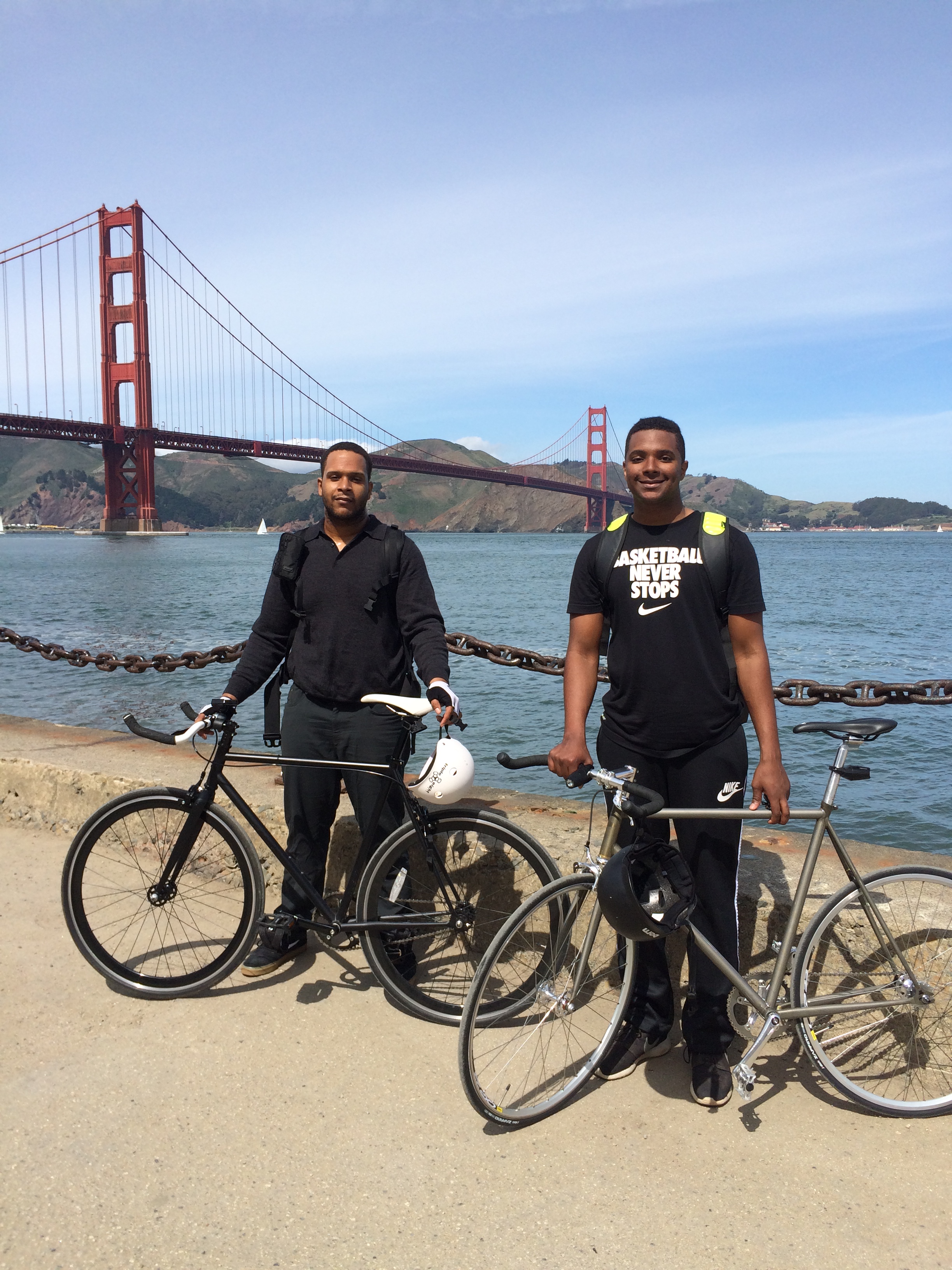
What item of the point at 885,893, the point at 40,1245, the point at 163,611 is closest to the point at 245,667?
the point at 40,1245

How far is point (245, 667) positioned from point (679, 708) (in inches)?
51.2

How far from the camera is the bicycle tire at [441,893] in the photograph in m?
2.60

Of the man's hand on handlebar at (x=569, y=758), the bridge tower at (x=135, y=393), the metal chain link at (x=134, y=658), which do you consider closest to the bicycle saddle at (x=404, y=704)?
the man's hand on handlebar at (x=569, y=758)

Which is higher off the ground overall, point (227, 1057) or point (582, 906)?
point (582, 906)

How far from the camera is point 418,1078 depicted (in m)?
2.31

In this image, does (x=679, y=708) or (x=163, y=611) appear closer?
(x=679, y=708)

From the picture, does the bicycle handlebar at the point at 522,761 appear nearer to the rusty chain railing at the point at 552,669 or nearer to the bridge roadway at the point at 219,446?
the rusty chain railing at the point at 552,669

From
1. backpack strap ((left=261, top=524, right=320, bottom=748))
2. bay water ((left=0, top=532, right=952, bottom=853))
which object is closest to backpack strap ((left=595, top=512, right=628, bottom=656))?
backpack strap ((left=261, top=524, right=320, bottom=748))

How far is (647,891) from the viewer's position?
6.97 ft

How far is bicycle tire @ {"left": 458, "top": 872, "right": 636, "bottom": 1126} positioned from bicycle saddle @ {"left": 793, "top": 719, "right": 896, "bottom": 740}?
64cm

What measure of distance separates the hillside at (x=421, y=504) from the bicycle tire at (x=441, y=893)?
8101 centimetres

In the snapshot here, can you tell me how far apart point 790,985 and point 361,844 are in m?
1.18

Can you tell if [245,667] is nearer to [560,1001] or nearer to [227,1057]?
[227,1057]

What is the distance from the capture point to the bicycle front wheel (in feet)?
7.22
